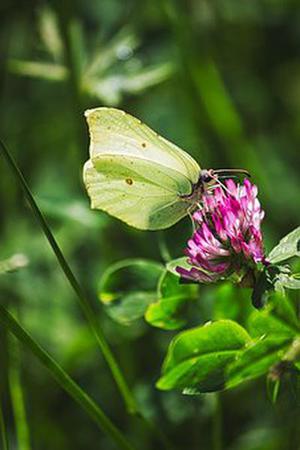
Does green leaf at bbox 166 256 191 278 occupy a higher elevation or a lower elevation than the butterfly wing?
lower

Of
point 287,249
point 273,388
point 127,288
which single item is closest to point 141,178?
point 127,288

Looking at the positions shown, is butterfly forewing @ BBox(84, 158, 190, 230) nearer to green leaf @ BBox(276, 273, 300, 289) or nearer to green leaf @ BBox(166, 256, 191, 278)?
green leaf @ BBox(166, 256, 191, 278)

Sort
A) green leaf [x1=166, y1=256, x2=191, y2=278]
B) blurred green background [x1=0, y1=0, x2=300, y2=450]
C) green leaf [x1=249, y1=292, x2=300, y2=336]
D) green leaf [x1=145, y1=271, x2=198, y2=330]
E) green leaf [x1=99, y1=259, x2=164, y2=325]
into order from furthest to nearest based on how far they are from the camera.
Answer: blurred green background [x1=0, y1=0, x2=300, y2=450] < green leaf [x1=99, y1=259, x2=164, y2=325] < green leaf [x1=145, y1=271, x2=198, y2=330] < green leaf [x1=166, y1=256, x2=191, y2=278] < green leaf [x1=249, y1=292, x2=300, y2=336]

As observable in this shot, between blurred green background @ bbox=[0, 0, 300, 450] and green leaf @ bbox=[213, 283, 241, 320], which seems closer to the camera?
green leaf @ bbox=[213, 283, 241, 320]

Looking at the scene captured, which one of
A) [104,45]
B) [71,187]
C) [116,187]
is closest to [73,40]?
[104,45]

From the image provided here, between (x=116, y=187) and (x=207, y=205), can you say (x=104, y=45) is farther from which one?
(x=207, y=205)

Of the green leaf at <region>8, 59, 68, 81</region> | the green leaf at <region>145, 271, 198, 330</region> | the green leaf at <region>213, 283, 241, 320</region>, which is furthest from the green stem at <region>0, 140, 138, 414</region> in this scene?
the green leaf at <region>8, 59, 68, 81</region>

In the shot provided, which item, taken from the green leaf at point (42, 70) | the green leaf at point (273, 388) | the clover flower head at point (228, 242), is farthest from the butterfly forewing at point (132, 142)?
the green leaf at point (42, 70)
